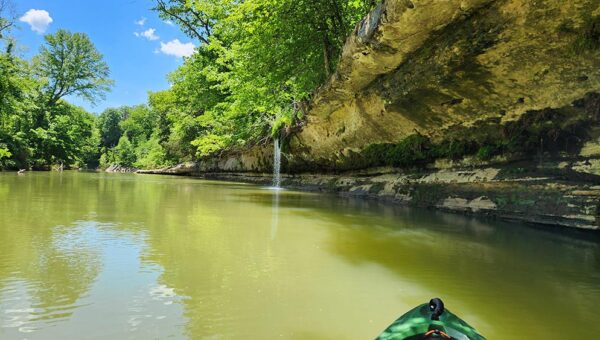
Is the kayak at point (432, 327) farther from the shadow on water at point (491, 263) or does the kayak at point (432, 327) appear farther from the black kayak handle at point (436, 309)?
the shadow on water at point (491, 263)

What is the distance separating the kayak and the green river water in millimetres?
622


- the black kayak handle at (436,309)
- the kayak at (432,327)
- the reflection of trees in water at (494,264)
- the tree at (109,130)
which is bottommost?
the reflection of trees in water at (494,264)

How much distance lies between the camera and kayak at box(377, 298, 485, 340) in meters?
1.24

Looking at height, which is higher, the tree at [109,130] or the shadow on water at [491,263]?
the tree at [109,130]

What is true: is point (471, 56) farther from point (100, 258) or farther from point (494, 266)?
point (100, 258)

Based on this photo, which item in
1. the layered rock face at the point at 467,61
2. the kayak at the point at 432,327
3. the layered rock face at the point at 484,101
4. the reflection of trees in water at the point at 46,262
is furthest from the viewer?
the layered rock face at the point at 484,101

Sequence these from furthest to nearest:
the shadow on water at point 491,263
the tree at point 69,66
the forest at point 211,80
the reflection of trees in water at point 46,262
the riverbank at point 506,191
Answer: the tree at point 69,66 < the forest at point 211,80 < the riverbank at point 506,191 < the shadow on water at point 491,263 < the reflection of trees in water at point 46,262

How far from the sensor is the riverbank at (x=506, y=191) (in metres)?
5.59

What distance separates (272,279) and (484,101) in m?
5.98

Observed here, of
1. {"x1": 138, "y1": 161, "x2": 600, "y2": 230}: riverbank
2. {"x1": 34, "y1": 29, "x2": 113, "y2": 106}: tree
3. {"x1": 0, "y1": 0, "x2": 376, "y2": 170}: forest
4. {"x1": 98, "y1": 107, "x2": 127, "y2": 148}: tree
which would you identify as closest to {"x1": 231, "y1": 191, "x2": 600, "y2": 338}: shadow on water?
{"x1": 138, "y1": 161, "x2": 600, "y2": 230}: riverbank

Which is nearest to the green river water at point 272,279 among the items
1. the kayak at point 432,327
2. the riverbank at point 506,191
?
the kayak at point 432,327

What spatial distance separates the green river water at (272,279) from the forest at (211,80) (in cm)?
643

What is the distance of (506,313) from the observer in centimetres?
229

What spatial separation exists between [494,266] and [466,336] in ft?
8.20
